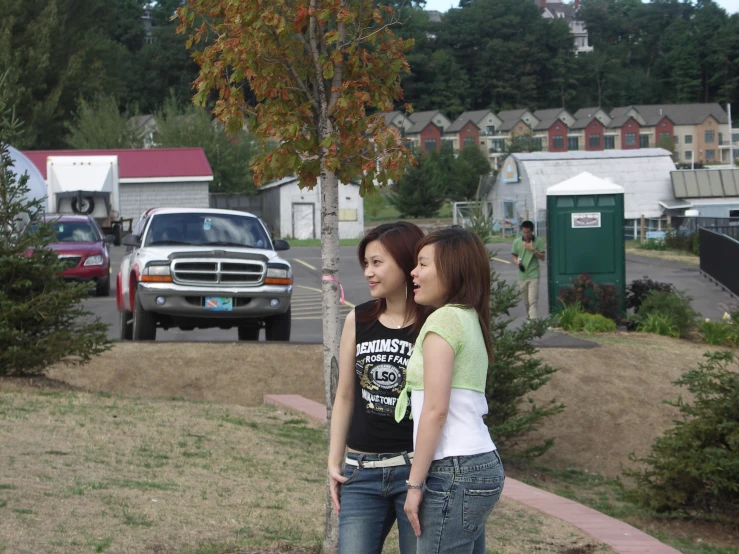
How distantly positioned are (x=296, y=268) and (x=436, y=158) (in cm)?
5739

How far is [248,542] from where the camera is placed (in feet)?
17.6

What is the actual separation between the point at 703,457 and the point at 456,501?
4.34m

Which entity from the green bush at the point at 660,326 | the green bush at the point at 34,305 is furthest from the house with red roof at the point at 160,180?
the green bush at the point at 34,305

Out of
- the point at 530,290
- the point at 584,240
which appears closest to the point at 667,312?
the point at 584,240

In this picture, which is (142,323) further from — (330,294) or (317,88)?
(330,294)

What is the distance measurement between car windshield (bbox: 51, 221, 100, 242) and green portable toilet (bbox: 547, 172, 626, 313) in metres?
11.0

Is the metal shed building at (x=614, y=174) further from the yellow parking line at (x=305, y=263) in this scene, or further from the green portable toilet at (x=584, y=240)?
the green portable toilet at (x=584, y=240)

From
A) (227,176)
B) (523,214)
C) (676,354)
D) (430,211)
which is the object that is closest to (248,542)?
(676,354)

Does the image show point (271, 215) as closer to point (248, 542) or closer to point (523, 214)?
point (523, 214)

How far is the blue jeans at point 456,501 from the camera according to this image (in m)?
3.38

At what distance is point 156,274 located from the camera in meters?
12.8

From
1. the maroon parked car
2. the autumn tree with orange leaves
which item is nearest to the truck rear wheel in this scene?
the autumn tree with orange leaves

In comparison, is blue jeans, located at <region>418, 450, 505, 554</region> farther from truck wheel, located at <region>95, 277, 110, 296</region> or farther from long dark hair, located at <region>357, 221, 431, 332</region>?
truck wheel, located at <region>95, 277, 110, 296</region>

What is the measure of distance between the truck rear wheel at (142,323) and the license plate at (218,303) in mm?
796
